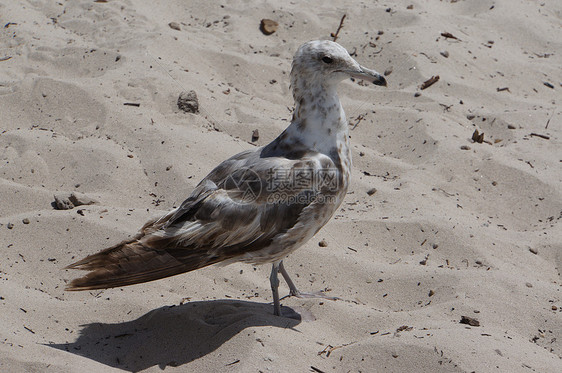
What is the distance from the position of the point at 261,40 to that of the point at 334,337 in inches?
159

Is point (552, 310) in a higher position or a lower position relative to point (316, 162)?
lower

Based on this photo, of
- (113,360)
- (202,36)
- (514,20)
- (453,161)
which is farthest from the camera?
(514,20)

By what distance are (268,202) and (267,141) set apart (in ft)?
6.37

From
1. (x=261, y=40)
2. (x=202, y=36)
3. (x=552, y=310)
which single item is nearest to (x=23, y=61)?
(x=202, y=36)

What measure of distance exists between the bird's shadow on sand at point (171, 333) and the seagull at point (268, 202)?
24 cm

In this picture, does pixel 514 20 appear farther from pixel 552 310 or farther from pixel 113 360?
pixel 113 360

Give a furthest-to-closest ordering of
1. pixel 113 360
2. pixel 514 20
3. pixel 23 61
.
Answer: pixel 514 20, pixel 23 61, pixel 113 360

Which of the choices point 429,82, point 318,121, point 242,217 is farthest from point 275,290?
point 429,82

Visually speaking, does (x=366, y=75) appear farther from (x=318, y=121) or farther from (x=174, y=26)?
(x=174, y=26)

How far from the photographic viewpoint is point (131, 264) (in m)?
3.55

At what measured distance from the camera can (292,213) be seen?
148 inches

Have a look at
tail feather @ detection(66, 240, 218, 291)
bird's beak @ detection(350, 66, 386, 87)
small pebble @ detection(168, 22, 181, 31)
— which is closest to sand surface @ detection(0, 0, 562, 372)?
small pebble @ detection(168, 22, 181, 31)

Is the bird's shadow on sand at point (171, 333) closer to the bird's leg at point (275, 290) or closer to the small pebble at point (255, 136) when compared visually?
the bird's leg at point (275, 290)

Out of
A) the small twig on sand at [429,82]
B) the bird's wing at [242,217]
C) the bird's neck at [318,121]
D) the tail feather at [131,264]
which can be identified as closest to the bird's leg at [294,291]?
the bird's wing at [242,217]
